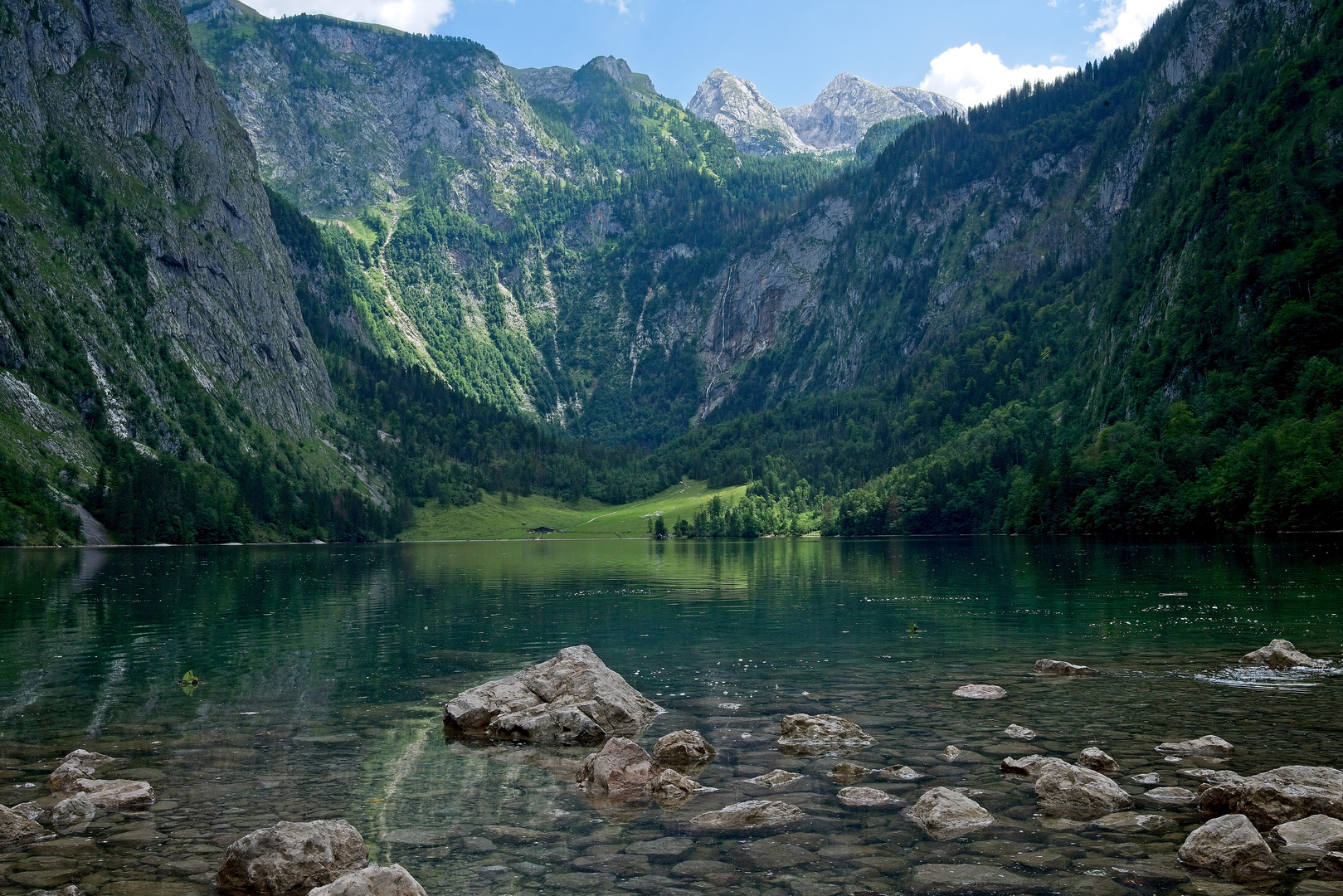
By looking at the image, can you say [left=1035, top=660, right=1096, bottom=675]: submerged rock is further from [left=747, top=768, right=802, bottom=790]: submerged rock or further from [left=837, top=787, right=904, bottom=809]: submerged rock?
[left=837, top=787, right=904, bottom=809]: submerged rock

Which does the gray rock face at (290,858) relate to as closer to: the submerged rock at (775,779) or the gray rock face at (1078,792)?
the submerged rock at (775,779)

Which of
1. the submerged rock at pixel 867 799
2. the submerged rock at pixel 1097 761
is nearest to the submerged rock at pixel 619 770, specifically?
the submerged rock at pixel 867 799

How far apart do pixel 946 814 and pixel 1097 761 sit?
20.2 ft

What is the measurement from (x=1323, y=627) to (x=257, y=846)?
5283cm

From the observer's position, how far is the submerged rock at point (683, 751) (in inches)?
1052

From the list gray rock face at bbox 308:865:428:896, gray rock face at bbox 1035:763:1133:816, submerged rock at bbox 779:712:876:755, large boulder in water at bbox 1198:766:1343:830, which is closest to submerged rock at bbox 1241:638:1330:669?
large boulder in water at bbox 1198:766:1343:830

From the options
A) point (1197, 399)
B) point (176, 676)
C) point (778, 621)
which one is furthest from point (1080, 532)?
point (176, 676)

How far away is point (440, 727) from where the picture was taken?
1271 inches

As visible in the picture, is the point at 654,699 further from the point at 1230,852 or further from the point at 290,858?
the point at 1230,852

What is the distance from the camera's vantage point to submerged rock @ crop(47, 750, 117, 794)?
23.8m

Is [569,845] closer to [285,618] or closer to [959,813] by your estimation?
[959,813]

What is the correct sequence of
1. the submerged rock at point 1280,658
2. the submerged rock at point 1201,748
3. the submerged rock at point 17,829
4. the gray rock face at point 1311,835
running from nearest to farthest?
the gray rock face at point 1311,835 < the submerged rock at point 17,829 < the submerged rock at point 1201,748 < the submerged rock at point 1280,658

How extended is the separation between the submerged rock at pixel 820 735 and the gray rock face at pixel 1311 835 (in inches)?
456

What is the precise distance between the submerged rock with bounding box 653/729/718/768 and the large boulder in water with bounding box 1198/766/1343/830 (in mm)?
12631
